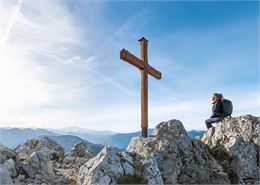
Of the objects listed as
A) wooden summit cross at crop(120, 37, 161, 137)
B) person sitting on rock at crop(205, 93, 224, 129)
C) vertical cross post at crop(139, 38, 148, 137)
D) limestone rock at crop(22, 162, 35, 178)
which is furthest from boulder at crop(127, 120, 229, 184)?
person sitting on rock at crop(205, 93, 224, 129)

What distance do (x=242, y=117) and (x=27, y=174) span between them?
10.9m

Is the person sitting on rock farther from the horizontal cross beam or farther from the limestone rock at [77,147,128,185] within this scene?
the limestone rock at [77,147,128,185]

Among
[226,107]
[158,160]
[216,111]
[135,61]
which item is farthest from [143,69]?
[158,160]

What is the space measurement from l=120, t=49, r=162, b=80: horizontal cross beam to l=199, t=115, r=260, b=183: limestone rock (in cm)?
527

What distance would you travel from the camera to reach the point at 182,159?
12.8 metres

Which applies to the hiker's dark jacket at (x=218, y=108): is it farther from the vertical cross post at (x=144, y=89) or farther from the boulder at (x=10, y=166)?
the boulder at (x=10, y=166)

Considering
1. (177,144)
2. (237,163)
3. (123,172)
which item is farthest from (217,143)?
(123,172)

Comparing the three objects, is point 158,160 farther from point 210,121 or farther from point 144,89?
point 210,121

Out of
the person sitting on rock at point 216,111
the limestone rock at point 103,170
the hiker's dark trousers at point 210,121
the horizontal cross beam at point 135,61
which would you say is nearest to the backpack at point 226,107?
the person sitting on rock at point 216,111

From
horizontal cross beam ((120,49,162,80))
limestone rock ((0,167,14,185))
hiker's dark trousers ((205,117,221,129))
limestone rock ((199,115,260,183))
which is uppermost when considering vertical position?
horizontal cross beam ((120,49,162,80))

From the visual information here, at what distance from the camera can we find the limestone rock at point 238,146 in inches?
540

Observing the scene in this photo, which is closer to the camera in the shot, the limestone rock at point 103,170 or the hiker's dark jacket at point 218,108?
the limestone rock at point 103,170

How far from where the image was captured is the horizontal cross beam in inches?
647

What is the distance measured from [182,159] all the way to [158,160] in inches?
52.1
